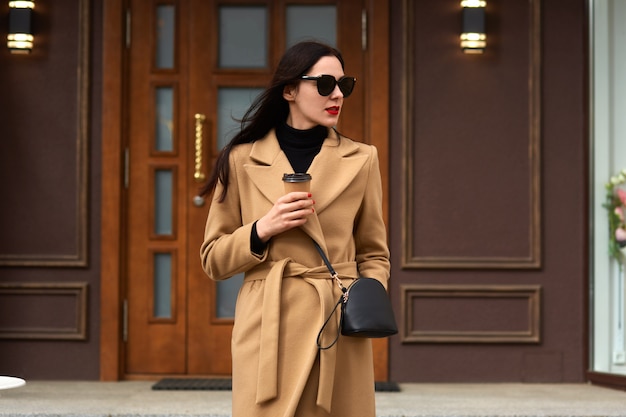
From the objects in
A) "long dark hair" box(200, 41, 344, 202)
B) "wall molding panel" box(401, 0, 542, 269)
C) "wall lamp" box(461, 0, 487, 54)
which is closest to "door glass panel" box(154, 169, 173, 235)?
"wall molding panel" box(401, 0, 542, 269)

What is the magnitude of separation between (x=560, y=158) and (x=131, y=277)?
111 inches

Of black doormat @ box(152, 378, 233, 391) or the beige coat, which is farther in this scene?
black doormat @ box(152, 378, 233, 391)

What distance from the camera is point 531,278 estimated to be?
654 centimetres

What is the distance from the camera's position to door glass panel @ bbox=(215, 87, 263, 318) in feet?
21.5

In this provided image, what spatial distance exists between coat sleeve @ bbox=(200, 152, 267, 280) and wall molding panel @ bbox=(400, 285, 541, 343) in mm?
3843

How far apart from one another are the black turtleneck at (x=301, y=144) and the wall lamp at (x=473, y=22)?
3.89 m

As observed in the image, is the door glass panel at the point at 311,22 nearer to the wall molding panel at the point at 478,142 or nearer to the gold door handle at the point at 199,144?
the wall molding panel at the point at 478,142

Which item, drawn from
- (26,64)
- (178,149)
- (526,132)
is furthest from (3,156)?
(526,132)

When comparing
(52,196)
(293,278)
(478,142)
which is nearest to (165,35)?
(52,196)

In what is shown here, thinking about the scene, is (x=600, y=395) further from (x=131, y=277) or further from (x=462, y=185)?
(x=131, y=277)

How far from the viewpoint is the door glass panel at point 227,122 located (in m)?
6.55

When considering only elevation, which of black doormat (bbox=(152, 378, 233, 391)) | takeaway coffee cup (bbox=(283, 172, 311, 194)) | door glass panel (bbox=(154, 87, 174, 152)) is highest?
door glass panel (bbox=(154, 87, 174, 152))

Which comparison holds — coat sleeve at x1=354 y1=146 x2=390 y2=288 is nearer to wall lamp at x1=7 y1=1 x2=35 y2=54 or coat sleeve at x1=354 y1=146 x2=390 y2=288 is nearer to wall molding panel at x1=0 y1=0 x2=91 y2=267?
wall molding panel at x1=0 y1=0 x2=91 y2=267

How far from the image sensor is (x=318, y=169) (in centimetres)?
270
